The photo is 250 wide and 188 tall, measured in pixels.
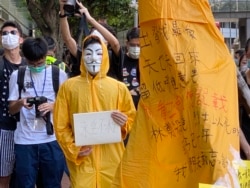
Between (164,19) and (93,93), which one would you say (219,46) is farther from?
(93,93)

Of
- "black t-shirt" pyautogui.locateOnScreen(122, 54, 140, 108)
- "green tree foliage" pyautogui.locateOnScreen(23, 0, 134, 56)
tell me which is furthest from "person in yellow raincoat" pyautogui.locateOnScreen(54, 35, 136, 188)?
"green tree foliage" pyautogui.locateOnScreen(23, 0, 134, 56)

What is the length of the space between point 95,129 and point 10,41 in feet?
4.65

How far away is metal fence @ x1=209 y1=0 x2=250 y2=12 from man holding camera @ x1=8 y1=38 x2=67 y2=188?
68.8 ft

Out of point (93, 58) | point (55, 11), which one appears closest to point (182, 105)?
point (93, 58)

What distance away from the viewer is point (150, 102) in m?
3.34

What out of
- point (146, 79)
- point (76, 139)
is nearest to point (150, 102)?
point (146, 79)

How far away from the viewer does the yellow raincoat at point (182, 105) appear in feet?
9.92

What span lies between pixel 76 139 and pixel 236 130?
64.8 inches

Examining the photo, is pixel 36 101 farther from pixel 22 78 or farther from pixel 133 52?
pixel 133 52

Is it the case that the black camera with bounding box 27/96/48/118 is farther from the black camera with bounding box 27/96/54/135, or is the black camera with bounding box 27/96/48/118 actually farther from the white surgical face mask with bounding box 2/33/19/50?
the white surgical face mask with bounding box 2/33/19/50

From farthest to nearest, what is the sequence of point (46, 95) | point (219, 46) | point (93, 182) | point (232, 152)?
point (46, 95), point (93, 182), point (219, 46), point (232, 152)

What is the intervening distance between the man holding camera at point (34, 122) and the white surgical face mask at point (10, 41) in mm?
392

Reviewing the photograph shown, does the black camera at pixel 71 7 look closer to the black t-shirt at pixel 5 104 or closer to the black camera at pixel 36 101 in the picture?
the black camera at pixel 36 101

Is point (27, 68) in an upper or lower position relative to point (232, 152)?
upper
